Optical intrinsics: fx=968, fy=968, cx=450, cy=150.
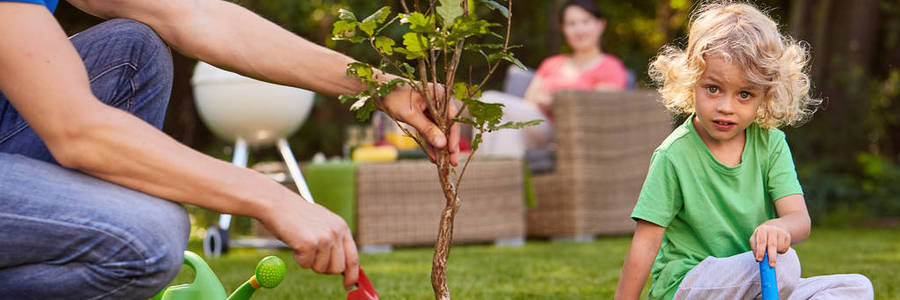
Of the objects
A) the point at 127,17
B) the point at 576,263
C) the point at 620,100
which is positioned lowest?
the point at 576,263

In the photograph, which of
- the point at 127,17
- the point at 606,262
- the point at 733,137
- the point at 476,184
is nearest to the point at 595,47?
the point at 476,184

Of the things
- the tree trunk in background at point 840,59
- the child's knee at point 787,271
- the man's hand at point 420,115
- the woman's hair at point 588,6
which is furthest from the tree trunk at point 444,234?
the tree trunk in background at point 840,59

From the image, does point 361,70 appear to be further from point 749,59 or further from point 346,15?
point 749,59

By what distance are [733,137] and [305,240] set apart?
3.56 ft

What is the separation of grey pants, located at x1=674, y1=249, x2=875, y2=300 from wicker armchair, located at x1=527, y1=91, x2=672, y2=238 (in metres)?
2.94

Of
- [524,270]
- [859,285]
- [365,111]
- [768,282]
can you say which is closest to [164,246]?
[365,111]

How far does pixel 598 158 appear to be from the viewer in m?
4.72

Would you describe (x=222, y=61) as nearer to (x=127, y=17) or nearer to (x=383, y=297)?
(x=127, y=17)

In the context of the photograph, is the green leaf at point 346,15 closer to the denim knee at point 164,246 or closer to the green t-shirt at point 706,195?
the denim knee at point 164,246

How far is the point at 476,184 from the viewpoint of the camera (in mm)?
4410

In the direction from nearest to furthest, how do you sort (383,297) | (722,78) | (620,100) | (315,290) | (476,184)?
(722,78) → (383,297) → (315,290) → (476,184) → (620,100)

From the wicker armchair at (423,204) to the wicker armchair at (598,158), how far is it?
339mm

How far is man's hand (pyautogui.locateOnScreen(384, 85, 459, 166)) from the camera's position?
128 centimetres

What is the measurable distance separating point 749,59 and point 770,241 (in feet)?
1.27
